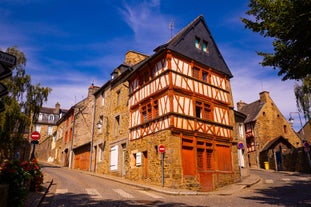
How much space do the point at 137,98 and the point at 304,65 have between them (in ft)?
34.8

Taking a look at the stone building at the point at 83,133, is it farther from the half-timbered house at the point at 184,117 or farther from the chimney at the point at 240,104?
the chimney at the point at 240,104

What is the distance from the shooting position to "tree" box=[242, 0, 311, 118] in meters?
7.54

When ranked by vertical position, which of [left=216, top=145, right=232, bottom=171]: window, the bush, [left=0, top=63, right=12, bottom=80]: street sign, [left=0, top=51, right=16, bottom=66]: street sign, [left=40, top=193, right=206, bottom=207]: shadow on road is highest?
[left=0, top=51, right=16, bottom=66]: street sign

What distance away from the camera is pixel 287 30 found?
7945 mm

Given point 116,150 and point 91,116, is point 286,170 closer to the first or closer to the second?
point 116,150

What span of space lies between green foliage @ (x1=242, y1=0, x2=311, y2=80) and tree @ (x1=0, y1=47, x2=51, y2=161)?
1545 centimetres

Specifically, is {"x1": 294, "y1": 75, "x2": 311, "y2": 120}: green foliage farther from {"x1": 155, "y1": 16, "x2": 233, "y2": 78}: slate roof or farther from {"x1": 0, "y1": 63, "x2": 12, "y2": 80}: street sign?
{"x1": 0, "y1": 63, "x2": 12, "y2": 80}: street sign

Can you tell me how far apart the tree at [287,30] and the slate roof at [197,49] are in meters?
6.27

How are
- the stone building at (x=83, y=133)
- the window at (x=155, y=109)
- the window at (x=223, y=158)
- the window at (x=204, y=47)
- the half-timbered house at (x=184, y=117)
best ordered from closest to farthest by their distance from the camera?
the half-timbered house at (x=184, y=117), the window at (x=155, y=109), the window at (x=223, y=158), the window at (x=204, y=47), the stone building at (x=83, y=133)

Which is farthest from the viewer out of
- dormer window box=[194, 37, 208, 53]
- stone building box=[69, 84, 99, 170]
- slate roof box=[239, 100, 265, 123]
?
slate roof box=[239, 100, 265, 123]

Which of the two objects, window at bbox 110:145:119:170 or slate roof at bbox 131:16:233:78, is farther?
window at bbox 110:145:119:170

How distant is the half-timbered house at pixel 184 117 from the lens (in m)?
13.1

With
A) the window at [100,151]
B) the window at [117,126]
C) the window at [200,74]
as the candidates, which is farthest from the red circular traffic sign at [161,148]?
the window at [100,151]

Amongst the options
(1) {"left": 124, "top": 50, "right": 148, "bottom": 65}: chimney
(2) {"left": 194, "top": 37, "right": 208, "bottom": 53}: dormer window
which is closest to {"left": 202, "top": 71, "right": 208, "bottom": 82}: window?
(2) {"left": 194, "top": 37, "right": 208, "bottom": 53}: dormer window
